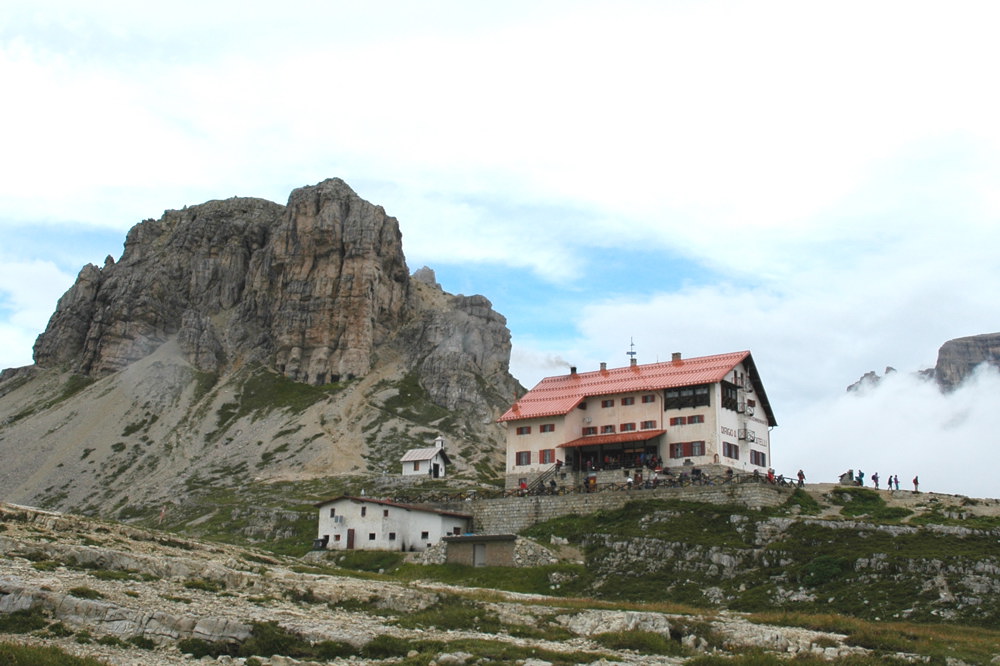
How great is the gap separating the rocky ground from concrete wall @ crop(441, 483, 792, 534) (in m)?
20.0

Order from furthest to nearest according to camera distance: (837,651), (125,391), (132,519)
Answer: (125,391) → (132,519) → (837,651)

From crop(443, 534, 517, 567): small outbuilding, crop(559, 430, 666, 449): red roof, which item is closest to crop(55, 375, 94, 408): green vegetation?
crop(559, 430, 666, 449): red roof

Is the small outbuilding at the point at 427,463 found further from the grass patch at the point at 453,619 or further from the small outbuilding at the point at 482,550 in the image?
the grass patch at the point at 453,619

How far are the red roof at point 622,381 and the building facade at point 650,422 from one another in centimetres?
10

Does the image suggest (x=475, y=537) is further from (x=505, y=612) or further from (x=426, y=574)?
(x=505, y=612)

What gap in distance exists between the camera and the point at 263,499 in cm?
10906

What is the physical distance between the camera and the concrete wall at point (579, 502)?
68.5 metres

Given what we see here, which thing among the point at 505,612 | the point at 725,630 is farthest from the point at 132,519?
the point at 725,630

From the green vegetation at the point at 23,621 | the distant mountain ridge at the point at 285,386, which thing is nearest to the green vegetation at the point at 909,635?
the green vegetation at the point at 23,621

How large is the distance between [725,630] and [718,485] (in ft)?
93.5

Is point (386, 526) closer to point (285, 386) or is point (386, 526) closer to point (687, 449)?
point (687, 449)

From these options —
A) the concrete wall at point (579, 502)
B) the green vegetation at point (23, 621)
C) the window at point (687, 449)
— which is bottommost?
the green vegetation at point (23, 621)

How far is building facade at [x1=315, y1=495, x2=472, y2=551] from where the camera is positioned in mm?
75875

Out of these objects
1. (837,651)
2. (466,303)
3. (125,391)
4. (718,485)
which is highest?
(466,303)
